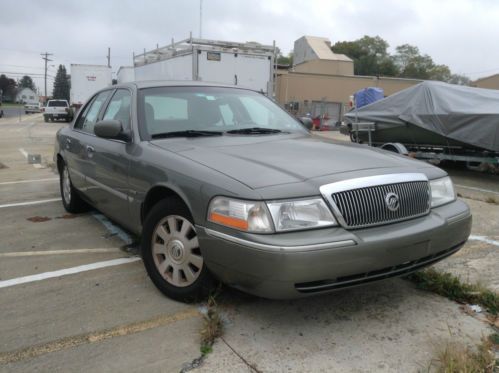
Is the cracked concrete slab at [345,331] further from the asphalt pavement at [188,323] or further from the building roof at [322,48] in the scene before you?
the building roof at [322,48]

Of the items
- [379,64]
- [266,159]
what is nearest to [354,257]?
[266,159]

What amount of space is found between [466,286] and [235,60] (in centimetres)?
1128

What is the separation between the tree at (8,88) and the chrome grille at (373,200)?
11559 cm

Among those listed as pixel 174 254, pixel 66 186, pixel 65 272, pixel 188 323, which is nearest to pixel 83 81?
pixel 66 186

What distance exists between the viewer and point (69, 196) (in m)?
5.77

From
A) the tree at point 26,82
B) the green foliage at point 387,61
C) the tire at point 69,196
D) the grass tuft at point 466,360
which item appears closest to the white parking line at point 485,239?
the grass tuft at point 466,360

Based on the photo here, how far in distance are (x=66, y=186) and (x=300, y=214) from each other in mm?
4140

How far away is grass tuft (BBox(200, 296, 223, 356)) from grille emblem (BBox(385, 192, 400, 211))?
4.15 ft

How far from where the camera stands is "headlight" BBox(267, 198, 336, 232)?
103 inches

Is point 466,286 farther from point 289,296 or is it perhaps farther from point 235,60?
point 235,60

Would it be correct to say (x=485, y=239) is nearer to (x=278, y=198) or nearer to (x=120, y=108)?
(x=278, y=198)

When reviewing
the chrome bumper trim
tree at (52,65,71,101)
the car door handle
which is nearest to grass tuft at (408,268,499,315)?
the chrome bumper trim

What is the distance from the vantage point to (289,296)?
2.62m

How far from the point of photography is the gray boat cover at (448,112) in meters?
8.34
